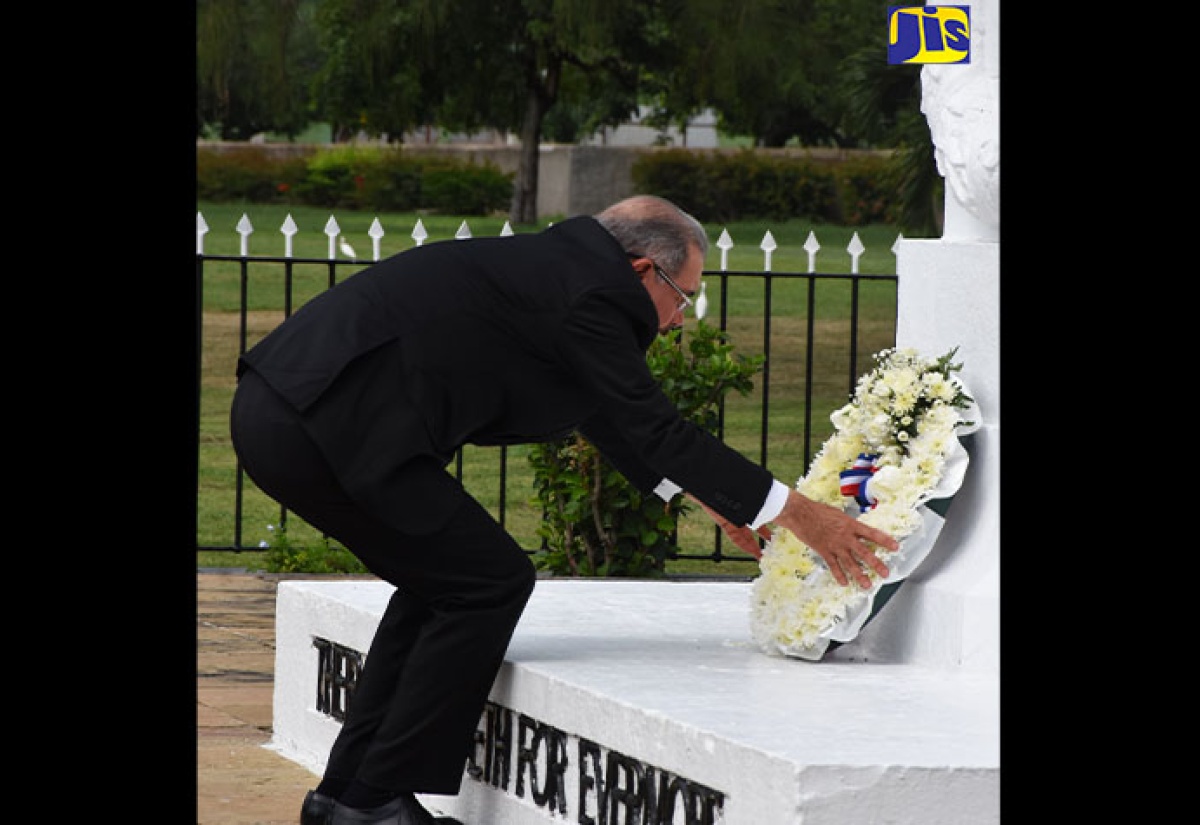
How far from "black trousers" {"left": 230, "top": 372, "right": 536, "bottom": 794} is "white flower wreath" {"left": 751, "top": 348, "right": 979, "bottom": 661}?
543mm

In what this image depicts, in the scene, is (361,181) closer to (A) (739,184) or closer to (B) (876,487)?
(A) (739,184)

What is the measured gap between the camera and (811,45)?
15375 mm

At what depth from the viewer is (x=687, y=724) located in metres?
3.11

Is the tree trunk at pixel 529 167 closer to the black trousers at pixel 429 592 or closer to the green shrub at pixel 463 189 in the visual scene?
the green shrub at pixel 463 189

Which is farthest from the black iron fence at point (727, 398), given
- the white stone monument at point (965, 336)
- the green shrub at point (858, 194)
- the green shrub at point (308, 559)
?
the green shrub at point (858, 194)

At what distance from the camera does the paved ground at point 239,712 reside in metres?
4.11

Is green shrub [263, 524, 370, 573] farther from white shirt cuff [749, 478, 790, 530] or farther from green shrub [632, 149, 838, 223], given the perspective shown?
green shrub [632, 149, 838, 223]

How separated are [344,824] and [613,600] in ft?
3.73

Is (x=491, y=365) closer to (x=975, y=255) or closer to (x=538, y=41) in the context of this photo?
(x=975, y=255)

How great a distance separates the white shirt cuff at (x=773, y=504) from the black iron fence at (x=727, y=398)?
2.72 m

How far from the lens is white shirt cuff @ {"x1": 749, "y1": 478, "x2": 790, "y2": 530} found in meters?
3.46

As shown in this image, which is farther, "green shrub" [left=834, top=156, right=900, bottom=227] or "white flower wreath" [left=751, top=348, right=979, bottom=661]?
"green shrub" [left=834, top=156, right=900, bottom=227]

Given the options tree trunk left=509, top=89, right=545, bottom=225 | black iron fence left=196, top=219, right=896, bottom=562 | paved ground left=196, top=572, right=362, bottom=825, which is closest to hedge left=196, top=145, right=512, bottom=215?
tree trunk left=509, top=89, right=545, bottom=225
